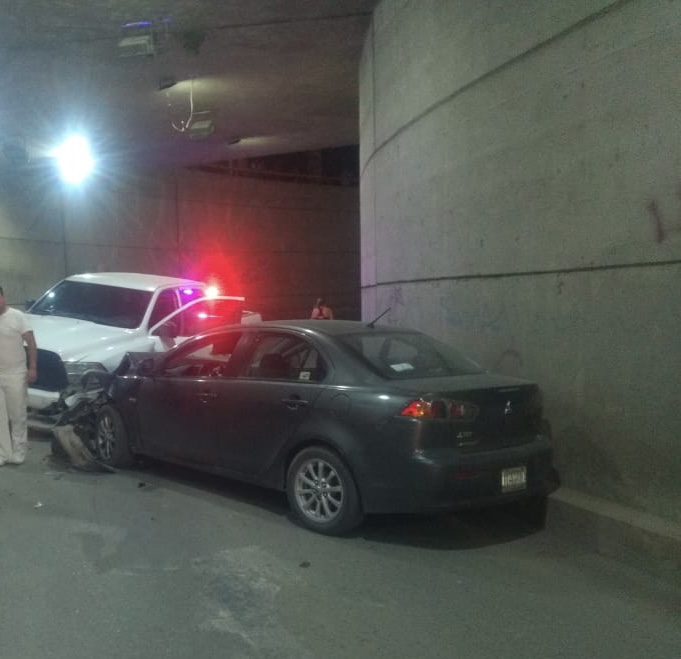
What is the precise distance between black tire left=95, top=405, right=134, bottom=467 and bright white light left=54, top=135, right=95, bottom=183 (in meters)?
9.09

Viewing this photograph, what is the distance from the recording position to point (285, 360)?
5914 mm

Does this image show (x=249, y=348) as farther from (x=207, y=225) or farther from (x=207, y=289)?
(x=207, y=225)

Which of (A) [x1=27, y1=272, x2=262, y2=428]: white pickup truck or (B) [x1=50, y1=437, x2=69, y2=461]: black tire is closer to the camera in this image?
(B) [x1=50, y1=437, x2=69, y2=461]: black tire

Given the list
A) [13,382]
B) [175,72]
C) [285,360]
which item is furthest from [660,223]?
[175,72]

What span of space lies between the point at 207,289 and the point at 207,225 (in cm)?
954

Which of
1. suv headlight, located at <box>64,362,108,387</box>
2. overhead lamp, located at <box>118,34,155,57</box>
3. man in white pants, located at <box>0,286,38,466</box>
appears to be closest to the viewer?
man in white pants, located at <box>0,286,38,466</box>

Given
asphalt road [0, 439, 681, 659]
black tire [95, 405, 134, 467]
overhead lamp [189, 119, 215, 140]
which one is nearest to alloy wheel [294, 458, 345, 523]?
asphalt road [0, 439, 681, 659]

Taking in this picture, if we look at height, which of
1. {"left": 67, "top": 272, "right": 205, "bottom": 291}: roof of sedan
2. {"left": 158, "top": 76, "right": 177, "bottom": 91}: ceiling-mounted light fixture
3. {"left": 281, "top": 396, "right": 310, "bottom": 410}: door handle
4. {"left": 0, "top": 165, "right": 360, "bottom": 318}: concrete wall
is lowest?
{"left": 281, "top": 396, "right": 310, "bottom": 410}: door handle

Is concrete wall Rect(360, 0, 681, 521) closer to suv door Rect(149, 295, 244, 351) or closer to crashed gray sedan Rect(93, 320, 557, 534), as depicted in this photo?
crashed gray sedan Rect(93, 320, 557, 534)

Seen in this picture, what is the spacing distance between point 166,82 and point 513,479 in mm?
8932

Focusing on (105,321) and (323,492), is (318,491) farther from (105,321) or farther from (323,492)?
(105,321)

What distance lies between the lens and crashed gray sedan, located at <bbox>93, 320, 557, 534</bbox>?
194 inches

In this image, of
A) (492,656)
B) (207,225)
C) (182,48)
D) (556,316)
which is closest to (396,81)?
(182,48)

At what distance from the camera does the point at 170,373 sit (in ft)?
22.5
